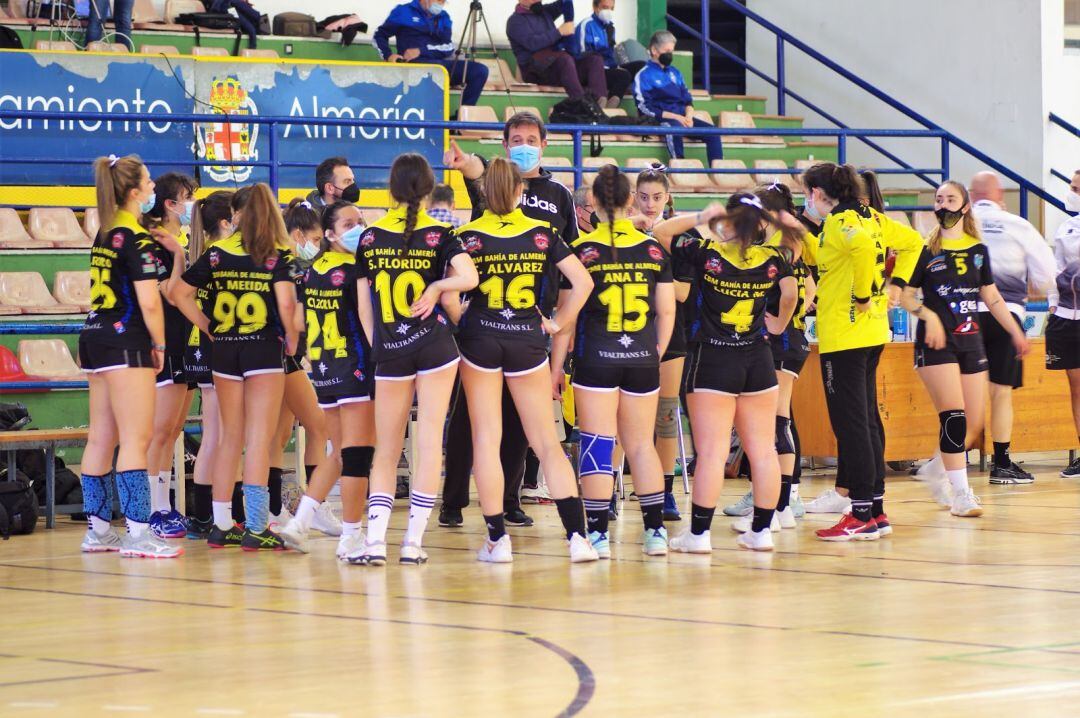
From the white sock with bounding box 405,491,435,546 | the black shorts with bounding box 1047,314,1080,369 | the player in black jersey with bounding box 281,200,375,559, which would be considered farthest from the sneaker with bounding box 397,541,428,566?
the black shorts with bounding box 1047,314,1080,369

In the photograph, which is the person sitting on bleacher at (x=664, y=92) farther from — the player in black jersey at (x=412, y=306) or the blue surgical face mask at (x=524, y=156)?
the player in black jersey at (x=412, y=306)

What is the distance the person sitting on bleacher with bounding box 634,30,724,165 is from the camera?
15438 mm

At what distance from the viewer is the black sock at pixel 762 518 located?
746cm

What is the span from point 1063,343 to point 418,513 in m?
5.76

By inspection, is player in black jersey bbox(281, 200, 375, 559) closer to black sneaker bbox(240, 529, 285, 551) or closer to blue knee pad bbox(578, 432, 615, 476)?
black sneaker bbox(240, 529, 285, 551)

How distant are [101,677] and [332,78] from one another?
29.0 feet

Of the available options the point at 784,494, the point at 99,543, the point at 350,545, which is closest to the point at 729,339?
the point at 784,494

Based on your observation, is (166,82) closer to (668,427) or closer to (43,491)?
(43,491)

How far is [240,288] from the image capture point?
7.57 meters

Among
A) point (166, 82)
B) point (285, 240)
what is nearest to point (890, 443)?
point (285, 240)

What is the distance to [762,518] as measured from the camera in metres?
7.46

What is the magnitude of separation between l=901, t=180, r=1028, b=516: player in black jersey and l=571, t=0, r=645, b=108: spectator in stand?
7.51 metres

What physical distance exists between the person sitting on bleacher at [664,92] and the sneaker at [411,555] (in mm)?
8902

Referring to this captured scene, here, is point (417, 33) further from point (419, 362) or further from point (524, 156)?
point (419, 362)
